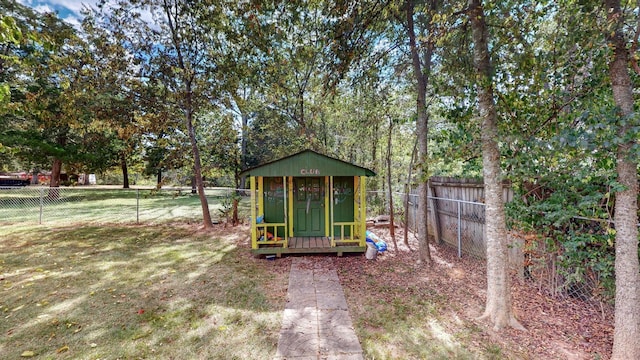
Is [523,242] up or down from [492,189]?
down

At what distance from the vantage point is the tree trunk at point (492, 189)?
3.01m

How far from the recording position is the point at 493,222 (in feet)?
10.2

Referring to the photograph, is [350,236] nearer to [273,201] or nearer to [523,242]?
[273,201]

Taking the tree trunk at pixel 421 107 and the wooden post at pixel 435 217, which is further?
the wooden post at pixel 435 217

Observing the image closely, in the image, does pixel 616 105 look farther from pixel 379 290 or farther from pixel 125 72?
pixel 125 72

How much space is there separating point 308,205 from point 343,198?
3.08ft

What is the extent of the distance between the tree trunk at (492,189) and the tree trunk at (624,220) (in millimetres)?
887

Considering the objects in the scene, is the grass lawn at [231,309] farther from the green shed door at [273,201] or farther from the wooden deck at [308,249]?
the green shed door at [273,201]

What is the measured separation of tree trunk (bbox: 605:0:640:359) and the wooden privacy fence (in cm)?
210

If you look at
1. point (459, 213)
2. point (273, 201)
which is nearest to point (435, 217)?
point (459, 213)

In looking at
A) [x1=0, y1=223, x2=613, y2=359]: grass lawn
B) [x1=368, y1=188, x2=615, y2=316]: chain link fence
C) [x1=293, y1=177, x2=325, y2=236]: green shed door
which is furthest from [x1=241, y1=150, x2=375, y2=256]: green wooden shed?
[x1=368, y1=188, x2=615, y2=316]: chain link fence

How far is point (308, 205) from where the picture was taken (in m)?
6.69

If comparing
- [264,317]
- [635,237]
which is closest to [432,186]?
[635,237]

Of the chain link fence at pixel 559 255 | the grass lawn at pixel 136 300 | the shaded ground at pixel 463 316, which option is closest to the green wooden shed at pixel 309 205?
the grass lawn at pixel 136 300
